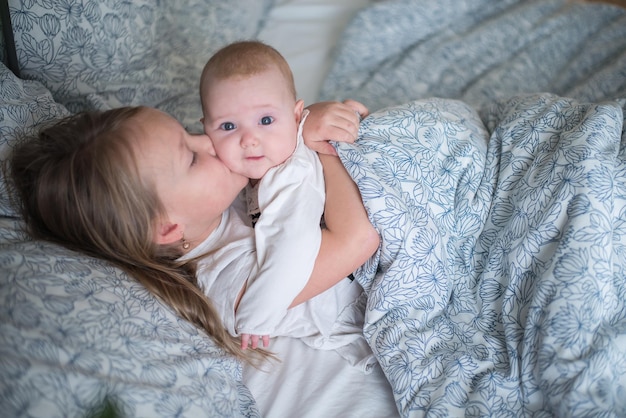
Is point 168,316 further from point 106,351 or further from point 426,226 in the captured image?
point 426,226

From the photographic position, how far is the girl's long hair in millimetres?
1026

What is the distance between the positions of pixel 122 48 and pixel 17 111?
0.39 m

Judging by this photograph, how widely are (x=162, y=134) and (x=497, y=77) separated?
3.97 ft

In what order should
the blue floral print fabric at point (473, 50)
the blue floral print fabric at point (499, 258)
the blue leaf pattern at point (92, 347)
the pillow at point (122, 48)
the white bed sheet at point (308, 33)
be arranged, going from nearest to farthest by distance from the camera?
the blue leaf pattern at point (92, 347) < the blue floral print fabric at point (499, 258) < the pillow at point (122, 48) < the blue floral print fabric at point (473, 50) < the white bed sheet at point (308, 33)

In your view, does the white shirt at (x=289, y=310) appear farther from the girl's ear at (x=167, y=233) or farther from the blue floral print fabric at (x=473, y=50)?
the blue floral print fabric at (x=473, y=50)

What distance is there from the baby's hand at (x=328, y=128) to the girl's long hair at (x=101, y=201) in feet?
1.15

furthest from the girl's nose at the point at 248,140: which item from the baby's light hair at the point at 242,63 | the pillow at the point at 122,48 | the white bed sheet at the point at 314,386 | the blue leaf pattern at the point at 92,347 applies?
the pillow at the point at 122,48

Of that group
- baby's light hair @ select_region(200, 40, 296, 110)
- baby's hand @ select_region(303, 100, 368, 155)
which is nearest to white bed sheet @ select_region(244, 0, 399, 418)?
baby's hand @ select_region(303, 100, 368, 155)

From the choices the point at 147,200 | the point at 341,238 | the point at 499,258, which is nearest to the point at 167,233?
the point at 147,200

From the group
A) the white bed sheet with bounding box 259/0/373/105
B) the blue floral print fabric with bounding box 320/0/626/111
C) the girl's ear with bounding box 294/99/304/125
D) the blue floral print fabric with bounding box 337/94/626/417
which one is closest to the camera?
the blue floral print fabric with bounding box 337/94/626/417

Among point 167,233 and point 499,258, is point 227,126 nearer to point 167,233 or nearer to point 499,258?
point 167,233

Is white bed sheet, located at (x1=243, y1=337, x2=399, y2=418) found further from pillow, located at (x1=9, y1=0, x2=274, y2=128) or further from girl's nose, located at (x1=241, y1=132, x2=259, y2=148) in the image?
pillow, located at (x1=9, y1=0, x2=274, y2=128)

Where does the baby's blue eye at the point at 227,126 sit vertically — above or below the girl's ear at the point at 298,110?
above

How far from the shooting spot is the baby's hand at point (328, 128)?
1240 millimetres
